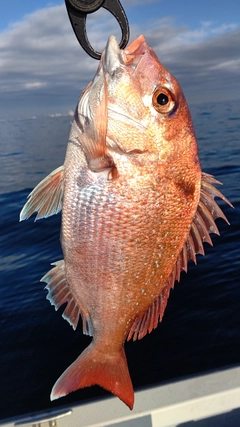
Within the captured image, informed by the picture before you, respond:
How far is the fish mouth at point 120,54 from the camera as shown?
169 cm

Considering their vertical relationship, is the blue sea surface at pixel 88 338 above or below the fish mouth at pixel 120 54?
below

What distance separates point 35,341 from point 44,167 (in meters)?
12.4

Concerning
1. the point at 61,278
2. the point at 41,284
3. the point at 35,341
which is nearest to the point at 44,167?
the point at 41,284

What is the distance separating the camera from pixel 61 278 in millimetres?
2053

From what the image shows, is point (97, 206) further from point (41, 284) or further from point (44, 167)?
point (44, 167)

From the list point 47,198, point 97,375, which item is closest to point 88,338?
point 97,375

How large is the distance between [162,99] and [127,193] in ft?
1.69

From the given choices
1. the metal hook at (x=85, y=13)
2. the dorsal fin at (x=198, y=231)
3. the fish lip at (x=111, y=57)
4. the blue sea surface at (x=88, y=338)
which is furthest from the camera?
the blue sea surface at (x=88, y=338)

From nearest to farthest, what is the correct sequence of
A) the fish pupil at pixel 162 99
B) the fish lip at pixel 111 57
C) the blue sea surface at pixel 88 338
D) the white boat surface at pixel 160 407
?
the fish lip at pixel 111 57, the fish pupil at pixel 162 99, the white boat surface at pixel 160 407, the blue sea surface at pixel 88 338

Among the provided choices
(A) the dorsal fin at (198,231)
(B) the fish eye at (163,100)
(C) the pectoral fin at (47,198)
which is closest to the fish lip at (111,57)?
(B) the fish eye at (163,100)

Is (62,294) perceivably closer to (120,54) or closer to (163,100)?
(163,100)

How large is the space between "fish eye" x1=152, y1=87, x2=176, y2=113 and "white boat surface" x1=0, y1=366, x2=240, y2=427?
6.71 feet

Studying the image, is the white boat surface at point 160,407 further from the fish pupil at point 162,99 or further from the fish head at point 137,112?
the fish pupil at point 162,99

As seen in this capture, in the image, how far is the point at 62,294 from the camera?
6.73 feet
